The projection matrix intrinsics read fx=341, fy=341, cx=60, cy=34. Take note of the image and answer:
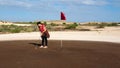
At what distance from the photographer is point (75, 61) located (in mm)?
15539

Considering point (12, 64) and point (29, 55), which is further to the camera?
point (29, 55)

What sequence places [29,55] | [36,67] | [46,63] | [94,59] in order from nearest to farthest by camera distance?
1. [36,67]
2. [46,63]
3. [94,59]
4. [29,55]

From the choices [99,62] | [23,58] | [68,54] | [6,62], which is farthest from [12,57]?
[99,62]

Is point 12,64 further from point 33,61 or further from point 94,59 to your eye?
point 94,59

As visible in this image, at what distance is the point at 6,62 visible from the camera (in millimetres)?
15141

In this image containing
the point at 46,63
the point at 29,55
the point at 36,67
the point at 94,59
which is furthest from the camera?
the point at 29,55

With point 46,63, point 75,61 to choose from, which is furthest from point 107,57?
point 46,63

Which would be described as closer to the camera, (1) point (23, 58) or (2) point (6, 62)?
(2) point (6, 62)

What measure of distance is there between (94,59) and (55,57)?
6.55ft

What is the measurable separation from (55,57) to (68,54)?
142cm

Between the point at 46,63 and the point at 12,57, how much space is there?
2631 millimetres

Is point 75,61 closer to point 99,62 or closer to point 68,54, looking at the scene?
point 99,62

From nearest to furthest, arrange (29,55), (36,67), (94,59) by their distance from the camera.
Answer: (36,67) → (94,59) → (29,55)

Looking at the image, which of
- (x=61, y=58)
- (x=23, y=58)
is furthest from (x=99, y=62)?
(x=23, y=58)
